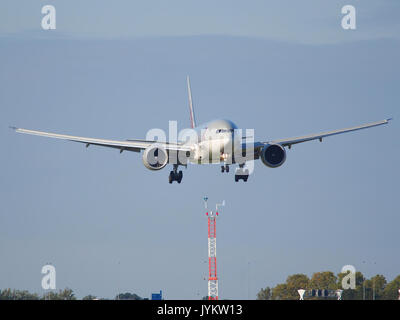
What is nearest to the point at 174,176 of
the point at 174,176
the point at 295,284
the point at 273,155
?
the point at 174,176

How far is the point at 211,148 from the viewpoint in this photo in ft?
298

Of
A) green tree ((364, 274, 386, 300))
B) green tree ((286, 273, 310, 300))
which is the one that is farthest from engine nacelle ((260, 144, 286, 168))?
green tree ((286, 273, 310, 300))

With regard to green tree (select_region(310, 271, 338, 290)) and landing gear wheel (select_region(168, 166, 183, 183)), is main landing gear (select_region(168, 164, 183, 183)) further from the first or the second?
→ green tree (select_region(310, 271, 338, 290))

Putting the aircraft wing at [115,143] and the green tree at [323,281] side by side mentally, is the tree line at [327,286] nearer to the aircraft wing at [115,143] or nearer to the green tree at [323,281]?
the green tree at [323,281]

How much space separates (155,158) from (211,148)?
7.84 metres

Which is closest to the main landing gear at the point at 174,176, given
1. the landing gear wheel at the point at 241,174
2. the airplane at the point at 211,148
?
the airplane at the point at 211,148

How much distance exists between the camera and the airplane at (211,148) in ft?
297

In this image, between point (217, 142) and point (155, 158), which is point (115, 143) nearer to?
point (155, 158)

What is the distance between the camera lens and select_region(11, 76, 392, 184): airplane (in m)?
90.6

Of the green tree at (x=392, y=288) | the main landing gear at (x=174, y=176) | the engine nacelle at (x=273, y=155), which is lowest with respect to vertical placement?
the green tree at (x=392, y=288)
